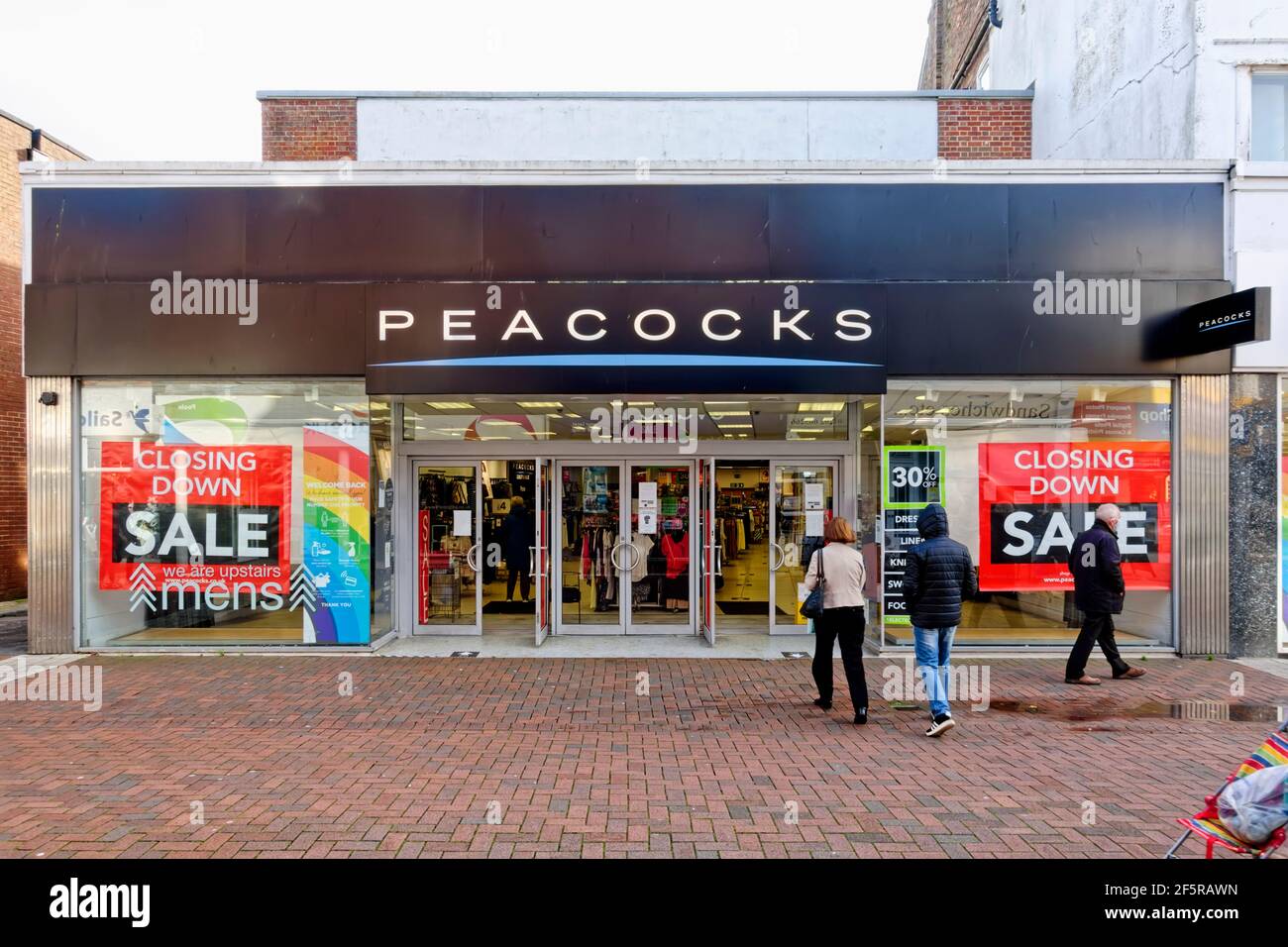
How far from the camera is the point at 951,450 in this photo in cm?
941

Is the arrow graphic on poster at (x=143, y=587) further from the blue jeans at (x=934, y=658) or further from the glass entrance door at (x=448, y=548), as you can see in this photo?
the blue jeans at (x=934, y=658)

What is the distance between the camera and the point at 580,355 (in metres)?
9.00

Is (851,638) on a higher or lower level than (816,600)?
lower

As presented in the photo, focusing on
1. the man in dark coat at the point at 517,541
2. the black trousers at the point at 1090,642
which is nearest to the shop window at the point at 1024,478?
the black trousers at the point at 1090,642

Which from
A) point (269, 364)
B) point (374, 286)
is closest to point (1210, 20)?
point (374, 286)

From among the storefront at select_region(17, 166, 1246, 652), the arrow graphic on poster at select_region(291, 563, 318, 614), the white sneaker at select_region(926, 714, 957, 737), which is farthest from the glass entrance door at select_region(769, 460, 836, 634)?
the arrow graphic on poster at select_region(291, 563, 318, 614)

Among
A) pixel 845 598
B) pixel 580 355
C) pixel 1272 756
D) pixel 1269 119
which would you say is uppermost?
pixel 1269 119

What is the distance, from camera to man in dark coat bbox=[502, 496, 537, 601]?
33.8 feet

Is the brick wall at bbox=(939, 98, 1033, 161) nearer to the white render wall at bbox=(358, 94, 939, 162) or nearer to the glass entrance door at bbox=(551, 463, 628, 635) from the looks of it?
the white render wall at bbox=(358, 94, 939, 162)

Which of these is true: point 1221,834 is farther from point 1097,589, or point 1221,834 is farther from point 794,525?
point 794,525

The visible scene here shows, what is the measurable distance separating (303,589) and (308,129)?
7.00 metres

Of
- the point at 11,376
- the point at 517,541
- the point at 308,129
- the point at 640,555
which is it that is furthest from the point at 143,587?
the point at 308,129

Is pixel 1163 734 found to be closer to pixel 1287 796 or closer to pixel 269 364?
pixel 1287 796

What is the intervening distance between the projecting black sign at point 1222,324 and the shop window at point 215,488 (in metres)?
9.45
